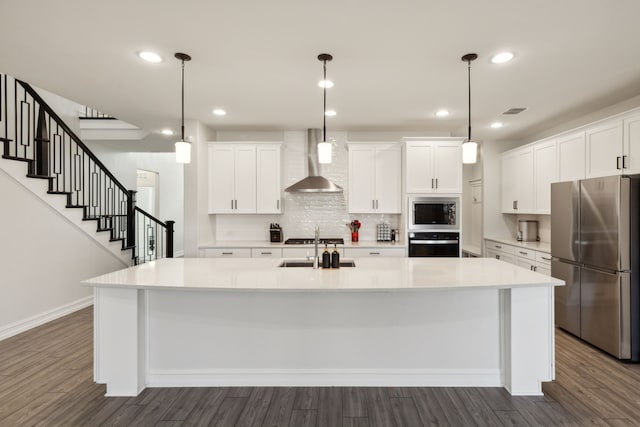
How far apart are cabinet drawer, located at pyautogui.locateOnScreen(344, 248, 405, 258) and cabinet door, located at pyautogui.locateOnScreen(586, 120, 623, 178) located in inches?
93.5

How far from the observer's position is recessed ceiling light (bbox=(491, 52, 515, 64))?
281cm

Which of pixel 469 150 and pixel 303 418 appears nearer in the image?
pixel 303 418

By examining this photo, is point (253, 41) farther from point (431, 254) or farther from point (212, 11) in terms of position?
point (431, 254)

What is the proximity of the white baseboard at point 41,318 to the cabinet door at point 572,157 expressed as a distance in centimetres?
650

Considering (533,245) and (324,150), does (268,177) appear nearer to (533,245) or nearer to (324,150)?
(324,150)

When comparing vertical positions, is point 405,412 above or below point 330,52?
below

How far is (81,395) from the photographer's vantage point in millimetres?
2598

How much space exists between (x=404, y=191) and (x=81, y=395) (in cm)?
425

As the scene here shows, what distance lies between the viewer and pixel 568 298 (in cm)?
379

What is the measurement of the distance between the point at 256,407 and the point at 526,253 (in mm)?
4163

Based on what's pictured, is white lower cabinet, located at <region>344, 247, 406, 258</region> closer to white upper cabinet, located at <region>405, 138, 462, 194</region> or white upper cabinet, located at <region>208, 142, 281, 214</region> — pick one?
white upper cabinet, located at <region>405, 138, 462, 194</region>

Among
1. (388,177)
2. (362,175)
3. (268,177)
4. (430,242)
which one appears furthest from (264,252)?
(430,242)

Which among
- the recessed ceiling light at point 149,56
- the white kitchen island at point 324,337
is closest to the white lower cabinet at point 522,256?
the white kitchen island at point 324,337

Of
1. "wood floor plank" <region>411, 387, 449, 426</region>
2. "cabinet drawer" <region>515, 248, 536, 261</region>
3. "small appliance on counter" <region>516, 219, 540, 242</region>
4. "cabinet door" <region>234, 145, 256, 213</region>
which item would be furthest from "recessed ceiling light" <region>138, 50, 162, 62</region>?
"small appliance on counter" <region>516, 219, 540, 242</region>
